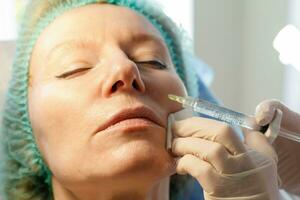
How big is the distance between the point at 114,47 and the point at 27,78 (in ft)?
0.94

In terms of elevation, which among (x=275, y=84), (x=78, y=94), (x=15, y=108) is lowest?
(x=275, y=84)

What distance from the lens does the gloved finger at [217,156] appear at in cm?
89

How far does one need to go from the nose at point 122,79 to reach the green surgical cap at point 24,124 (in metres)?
0.29

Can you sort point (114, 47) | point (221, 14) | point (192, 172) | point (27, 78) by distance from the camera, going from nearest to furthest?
1. point (192, 172)
2. point (114, 47)
3. point (27, 78)
4. point (221, 14)

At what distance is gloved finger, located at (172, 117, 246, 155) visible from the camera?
3.00ft

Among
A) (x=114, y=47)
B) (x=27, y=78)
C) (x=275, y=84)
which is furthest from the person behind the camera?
(x=275, y=84)

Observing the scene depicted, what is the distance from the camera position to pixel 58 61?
109 centimetres

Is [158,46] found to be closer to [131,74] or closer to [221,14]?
[131,74]

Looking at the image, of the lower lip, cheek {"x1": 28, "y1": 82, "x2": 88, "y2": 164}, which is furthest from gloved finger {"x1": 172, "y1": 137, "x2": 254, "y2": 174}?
cheek {"x1": 28, "y1": 82, "x2": 88, "y2": 164}

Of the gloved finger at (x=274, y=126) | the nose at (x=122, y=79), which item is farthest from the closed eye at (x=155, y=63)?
the gloved finger at (x=274, y=126)

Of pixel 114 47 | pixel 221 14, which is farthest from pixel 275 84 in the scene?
pixel 114 47

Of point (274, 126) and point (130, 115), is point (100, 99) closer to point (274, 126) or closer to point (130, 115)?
point (130, 115)

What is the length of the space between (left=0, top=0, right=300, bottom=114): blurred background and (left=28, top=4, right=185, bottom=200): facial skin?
845 millimetres

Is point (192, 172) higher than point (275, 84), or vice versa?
point (192, 172)
